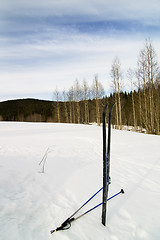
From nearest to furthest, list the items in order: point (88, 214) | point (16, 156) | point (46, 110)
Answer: point (88, 214) < point (16, 156) < point (46, 110)

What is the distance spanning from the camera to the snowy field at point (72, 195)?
2.00 m

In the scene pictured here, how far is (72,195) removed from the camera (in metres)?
2.88

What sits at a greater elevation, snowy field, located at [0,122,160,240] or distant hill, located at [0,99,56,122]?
distant hill, located at [0,99,56,122]

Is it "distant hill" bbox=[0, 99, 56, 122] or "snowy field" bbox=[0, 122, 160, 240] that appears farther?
"distant hill" bbox=[0, 99, 56, 122]

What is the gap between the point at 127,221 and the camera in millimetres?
2270

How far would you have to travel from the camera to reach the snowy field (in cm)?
200

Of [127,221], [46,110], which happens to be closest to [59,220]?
[127,221]

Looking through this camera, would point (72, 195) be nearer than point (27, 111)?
Yes

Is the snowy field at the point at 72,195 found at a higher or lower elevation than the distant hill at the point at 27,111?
lower

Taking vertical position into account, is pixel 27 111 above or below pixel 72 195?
above

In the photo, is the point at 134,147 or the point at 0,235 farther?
the point at 134,147

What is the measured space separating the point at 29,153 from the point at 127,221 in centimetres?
392

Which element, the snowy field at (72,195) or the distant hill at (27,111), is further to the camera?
the distant hill at (27,111)

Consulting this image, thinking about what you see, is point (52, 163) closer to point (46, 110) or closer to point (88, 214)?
point (88, 214)
